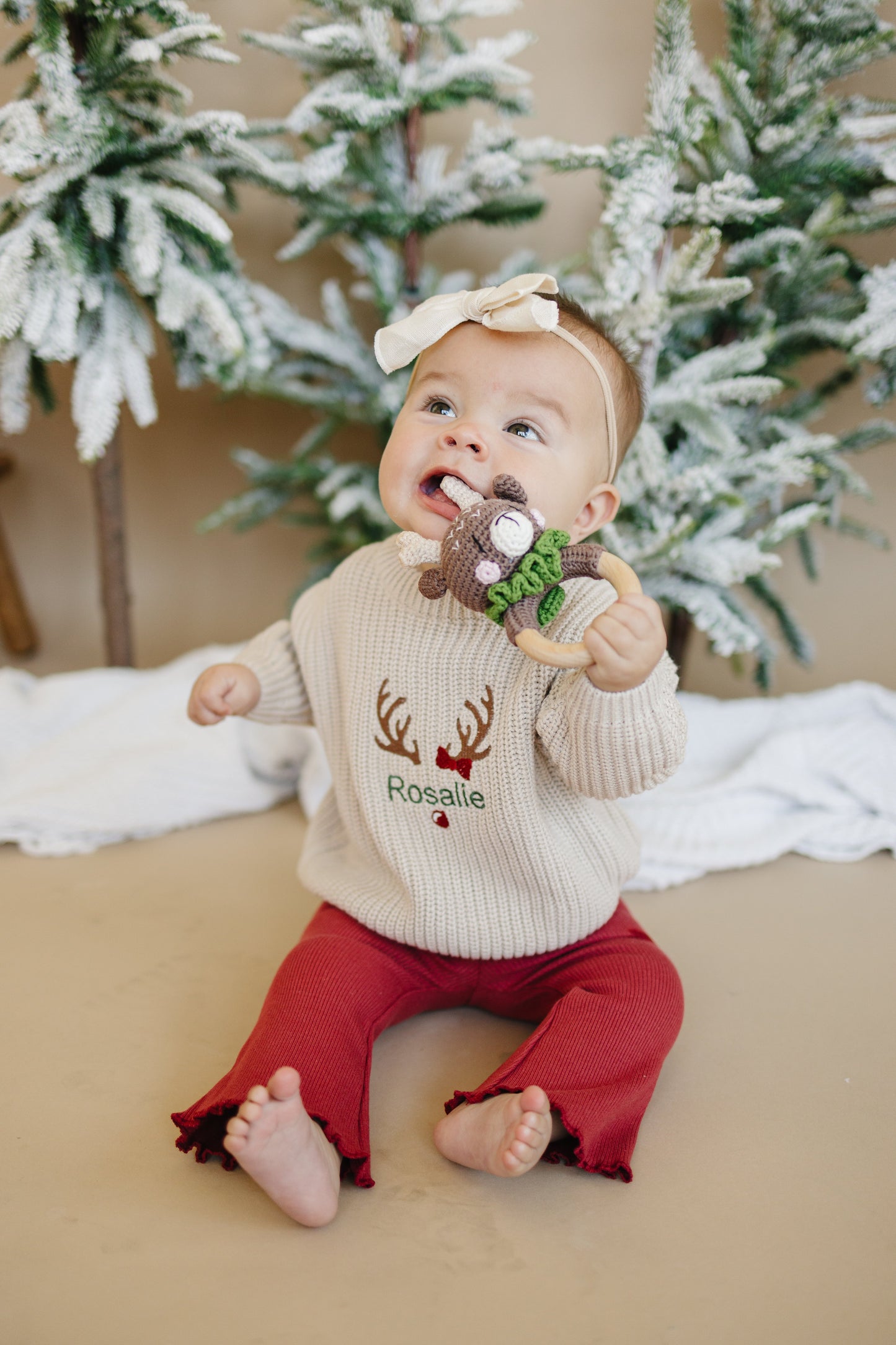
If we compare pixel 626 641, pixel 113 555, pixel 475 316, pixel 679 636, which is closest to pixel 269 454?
pixel 113 555

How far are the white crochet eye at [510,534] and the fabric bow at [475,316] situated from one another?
175 mm

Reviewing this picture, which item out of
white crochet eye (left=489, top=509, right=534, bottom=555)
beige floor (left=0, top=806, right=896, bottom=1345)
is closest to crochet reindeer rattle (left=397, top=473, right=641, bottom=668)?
white crochet eye (left=489, top=509, right=534, bottom=555)

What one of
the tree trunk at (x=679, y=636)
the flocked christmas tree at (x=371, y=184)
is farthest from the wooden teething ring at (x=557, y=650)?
the tree trunk at (x=679, y=636)

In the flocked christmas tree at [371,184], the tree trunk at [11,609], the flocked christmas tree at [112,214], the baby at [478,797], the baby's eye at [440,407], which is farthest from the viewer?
the tree trunk at [11,609]

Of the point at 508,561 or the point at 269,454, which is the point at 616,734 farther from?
the point at 269,454

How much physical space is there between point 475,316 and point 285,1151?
2.19 ft

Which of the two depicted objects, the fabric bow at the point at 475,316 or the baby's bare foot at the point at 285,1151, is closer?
the baby's bare foot at the point at 285,1151

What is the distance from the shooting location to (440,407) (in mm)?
832

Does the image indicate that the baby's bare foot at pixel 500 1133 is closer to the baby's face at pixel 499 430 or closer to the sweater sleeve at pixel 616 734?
the sweater sleeve at pixel 616 734

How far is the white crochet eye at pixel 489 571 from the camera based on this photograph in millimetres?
702

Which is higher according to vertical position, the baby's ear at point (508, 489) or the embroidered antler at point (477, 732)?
the baby's ear at point (508, 489)

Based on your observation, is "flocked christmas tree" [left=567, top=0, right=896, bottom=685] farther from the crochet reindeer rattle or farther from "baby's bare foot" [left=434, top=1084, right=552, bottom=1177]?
"baby's bare foot" [left=434, top=1084, right=552, bottom=1177]

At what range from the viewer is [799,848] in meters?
1.29

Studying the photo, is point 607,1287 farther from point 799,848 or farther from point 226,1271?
point 799,848
